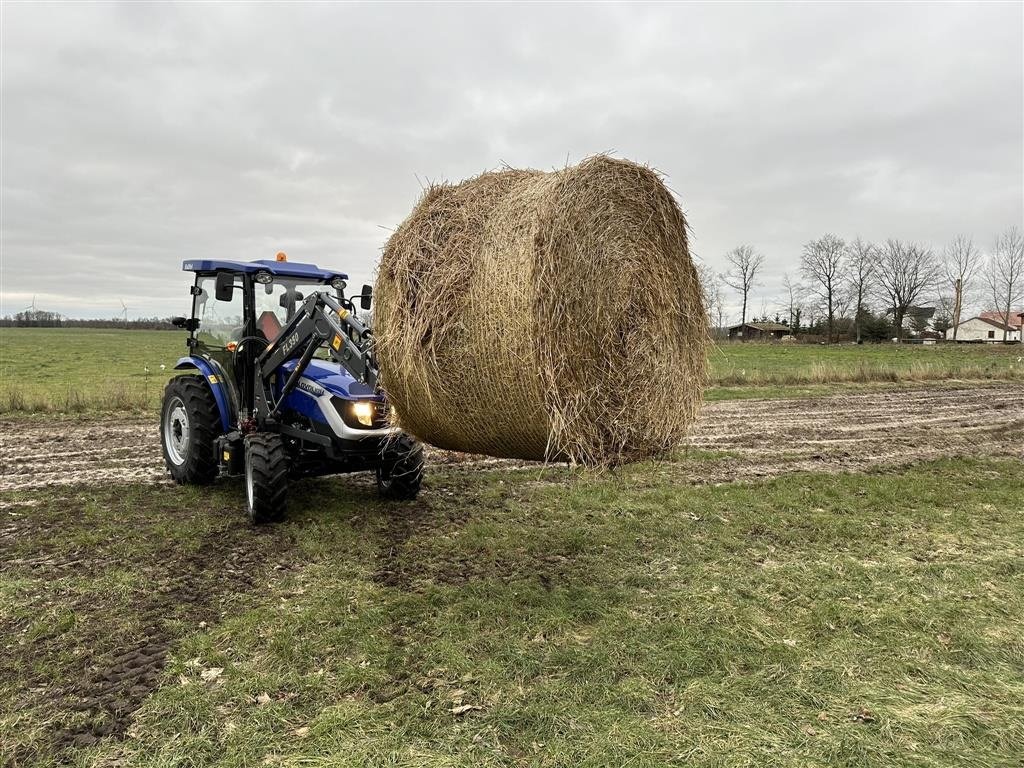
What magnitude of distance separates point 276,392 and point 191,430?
1.12 m

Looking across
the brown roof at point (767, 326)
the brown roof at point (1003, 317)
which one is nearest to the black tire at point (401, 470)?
the brown roof at point (767, 326)

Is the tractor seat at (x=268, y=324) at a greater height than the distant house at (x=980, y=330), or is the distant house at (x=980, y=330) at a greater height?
the distant house at (x=980, y=330)

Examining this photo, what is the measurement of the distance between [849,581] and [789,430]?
6732 mm

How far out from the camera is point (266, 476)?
5.53m

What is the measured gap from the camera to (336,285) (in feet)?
22.3

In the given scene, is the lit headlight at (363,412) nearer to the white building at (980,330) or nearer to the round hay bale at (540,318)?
the round hay bale at (540,318)

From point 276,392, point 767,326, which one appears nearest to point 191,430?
point 276,392

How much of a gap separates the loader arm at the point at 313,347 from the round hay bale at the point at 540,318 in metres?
0.66

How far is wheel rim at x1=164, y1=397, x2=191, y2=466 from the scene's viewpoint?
279 inches

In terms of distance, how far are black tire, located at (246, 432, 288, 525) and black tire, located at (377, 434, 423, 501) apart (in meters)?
0.90

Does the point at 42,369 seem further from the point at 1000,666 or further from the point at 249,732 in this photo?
the point at 1000,666

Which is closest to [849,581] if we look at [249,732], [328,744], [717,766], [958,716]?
[958,716]

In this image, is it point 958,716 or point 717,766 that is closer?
point 717,766

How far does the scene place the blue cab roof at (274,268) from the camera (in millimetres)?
6371
